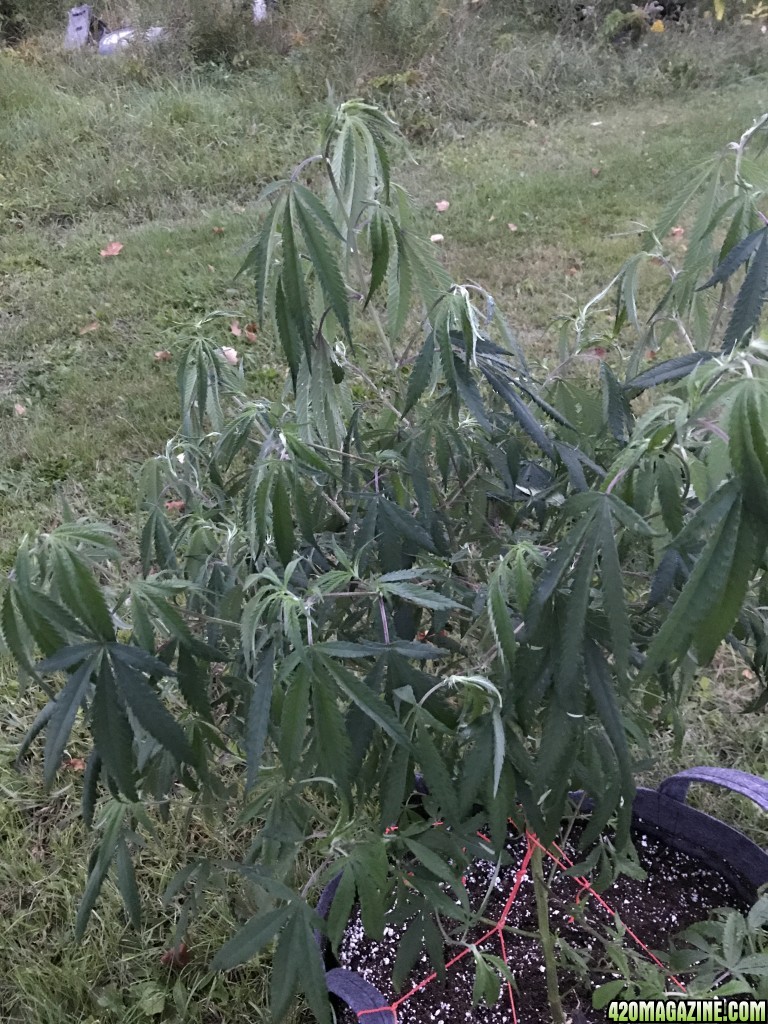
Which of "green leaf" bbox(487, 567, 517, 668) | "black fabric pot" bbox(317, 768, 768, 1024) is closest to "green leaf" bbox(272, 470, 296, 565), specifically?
"green leaf" bbox(487, 567, 517, 668)

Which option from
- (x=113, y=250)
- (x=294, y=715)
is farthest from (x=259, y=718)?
(x=113, y=250)

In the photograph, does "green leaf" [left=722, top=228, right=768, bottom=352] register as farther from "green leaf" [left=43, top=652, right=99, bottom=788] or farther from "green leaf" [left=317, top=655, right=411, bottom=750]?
"green leaf" [left=43, top=652, right=99, bottom=788]

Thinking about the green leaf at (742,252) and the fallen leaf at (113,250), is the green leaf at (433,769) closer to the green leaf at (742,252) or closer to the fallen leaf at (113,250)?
the green leaf at (742,252)

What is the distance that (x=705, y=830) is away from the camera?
138 centimetres

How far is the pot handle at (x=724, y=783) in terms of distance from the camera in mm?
1215

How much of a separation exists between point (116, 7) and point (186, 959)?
23.3 ft

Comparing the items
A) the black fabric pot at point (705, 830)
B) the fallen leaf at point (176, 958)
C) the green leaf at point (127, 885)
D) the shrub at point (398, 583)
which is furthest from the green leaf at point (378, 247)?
the fallen leaf at point (176, 958)

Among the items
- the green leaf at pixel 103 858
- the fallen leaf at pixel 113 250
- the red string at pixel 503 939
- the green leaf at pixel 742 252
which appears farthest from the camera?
the fallen leaf at pixel 113 250

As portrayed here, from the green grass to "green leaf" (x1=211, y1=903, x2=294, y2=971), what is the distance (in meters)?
0.64

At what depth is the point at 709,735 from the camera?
1800mm

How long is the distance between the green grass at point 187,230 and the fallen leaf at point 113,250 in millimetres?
37

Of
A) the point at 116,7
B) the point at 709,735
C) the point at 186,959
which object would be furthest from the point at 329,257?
the point at 116,7

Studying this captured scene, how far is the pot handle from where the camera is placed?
1215 millimetres

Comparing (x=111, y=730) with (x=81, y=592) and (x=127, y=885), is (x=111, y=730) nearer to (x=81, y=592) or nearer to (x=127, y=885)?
(x=81, y=592)
